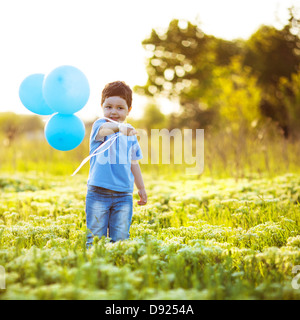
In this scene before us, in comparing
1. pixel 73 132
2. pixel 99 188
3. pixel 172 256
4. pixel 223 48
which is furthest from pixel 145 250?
pixel 223 48

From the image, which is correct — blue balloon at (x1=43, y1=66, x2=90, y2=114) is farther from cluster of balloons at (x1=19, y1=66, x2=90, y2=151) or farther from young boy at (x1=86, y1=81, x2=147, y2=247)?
young boy at (x1=86, y1=81, x2=147, y2=247)

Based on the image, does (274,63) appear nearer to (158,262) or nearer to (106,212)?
(106,212)

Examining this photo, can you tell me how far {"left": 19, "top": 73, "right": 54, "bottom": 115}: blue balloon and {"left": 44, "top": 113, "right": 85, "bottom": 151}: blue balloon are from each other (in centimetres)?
32

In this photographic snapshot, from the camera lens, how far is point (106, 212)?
2.99 metres

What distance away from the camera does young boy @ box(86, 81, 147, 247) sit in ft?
9.63

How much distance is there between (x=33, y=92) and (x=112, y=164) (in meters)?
1.05

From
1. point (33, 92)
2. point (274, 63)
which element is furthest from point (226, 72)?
point (33, 92)

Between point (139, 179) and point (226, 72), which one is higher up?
point (226, 72)

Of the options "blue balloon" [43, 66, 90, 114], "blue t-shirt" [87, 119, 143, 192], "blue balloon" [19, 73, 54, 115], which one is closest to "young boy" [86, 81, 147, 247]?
"blue t-shirt" [87, 119, 143, 192]

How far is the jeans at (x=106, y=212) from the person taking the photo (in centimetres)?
295

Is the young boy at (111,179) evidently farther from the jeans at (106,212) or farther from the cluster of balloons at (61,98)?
the cluster of balloons at (61,98)

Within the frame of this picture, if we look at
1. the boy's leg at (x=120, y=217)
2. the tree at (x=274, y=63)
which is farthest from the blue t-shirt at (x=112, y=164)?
the tree at (x=274, y=63)
